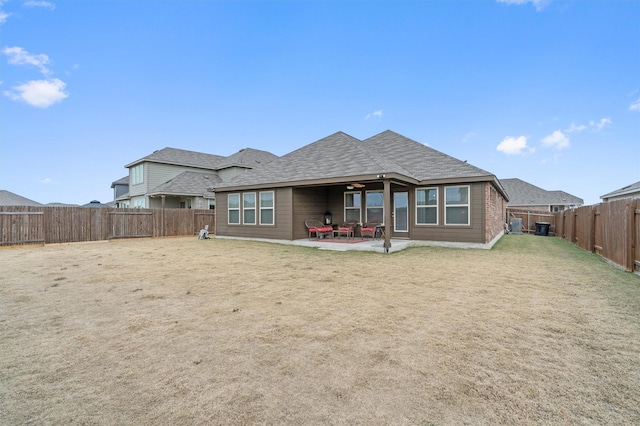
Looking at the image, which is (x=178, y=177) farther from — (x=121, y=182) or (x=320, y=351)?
(x=320, y=351)

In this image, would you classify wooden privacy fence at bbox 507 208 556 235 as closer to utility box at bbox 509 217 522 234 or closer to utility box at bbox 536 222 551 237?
utility box at bbox 509 217 522 234

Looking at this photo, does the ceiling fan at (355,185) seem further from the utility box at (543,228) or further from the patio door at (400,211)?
the utility box at (543,228)

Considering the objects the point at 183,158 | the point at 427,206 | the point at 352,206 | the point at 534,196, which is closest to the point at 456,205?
the point at 427,206

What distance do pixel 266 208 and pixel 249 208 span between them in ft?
4.19

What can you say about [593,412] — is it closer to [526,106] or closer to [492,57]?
[492,57]

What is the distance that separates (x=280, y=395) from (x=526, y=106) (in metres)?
19.8

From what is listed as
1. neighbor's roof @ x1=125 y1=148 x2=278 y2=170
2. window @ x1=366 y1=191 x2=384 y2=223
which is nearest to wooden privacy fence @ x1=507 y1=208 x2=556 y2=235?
window @ x1=366 y1=191 x2=384 y2=223

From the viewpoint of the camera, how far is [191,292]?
5.22m

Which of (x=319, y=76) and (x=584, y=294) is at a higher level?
(x=319, y=76)

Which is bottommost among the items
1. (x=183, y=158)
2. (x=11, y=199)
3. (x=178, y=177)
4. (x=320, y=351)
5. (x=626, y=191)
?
(x=320, y=351)

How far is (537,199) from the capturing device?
3102 cm

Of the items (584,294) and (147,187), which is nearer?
(584,294)

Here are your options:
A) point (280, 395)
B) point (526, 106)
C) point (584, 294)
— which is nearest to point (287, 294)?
point (280, 395)

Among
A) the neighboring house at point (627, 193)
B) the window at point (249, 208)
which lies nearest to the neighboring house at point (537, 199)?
the neighboring house at point (627, 193)
